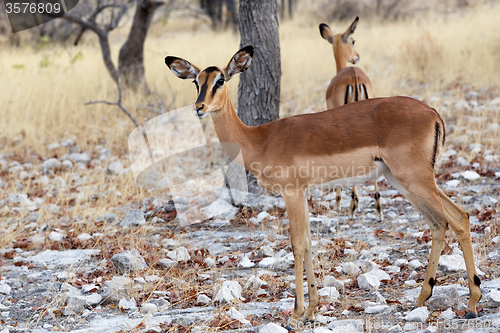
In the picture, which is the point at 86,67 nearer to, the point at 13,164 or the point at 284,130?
the point at 13,164

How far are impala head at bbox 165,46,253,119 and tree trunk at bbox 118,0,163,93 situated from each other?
23.3ft

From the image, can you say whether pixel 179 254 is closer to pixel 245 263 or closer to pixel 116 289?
pixel 245 263

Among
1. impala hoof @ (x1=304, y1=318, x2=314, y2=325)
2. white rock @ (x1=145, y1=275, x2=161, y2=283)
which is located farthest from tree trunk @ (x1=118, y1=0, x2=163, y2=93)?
impala hoof @ (x1=304, y1=318, x2=314, y2=325)

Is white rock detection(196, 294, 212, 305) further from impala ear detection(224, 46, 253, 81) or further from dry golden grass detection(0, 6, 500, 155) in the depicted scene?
dry golden grass detection(0, 6, 500, 155)

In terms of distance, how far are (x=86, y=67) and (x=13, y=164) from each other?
5.10 metres

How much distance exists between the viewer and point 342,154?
384 cm

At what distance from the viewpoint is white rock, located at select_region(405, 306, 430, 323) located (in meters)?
3.38

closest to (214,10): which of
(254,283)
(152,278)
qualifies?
(152,278)

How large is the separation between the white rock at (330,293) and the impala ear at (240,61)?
1721 mm

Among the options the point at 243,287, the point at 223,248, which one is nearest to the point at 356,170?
the point at 243,287

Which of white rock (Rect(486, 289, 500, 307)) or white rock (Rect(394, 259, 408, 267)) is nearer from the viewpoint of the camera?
white rock (Rect(486, 289, 500, 307))

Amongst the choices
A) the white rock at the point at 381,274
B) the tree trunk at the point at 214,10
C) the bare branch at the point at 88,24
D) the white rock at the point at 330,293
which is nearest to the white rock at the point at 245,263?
the white rock at the point at 330,293

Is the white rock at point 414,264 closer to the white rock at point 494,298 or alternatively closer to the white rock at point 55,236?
the white rock at point 494,298

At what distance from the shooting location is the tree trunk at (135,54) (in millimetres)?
11189
